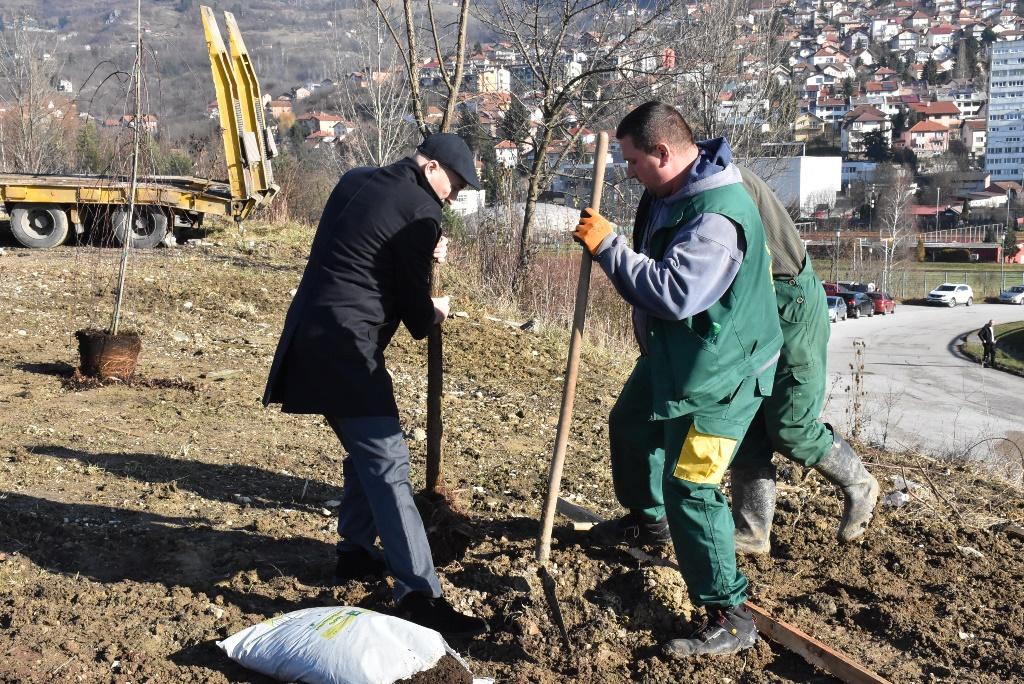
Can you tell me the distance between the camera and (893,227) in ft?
231

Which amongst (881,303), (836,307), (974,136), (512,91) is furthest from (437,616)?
(974,136)

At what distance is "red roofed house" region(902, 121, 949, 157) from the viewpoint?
13925 centimetres

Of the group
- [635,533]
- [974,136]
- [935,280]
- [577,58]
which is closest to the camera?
[635,533]

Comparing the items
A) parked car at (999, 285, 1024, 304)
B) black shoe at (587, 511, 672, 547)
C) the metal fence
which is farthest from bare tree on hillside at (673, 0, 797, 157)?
the metal fence

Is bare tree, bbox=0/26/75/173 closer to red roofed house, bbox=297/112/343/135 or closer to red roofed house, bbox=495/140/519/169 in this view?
red roofed house, bbox=495/140/519/169

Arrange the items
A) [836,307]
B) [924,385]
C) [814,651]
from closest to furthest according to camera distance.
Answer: [814,651]
[924,385]
[836,307]

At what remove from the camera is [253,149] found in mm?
16250

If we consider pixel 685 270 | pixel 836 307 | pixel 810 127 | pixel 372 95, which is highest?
pixel 810 127

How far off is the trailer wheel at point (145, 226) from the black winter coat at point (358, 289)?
12.3 m

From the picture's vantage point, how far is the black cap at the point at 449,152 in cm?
365

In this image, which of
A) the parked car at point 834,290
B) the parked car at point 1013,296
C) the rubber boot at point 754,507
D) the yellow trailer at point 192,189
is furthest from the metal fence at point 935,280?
the rubber boot at point 754,507

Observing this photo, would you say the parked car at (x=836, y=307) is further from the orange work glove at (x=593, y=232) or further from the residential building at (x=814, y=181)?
the orange work glove at (x=593, y=232)

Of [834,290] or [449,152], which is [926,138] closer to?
[834,290]

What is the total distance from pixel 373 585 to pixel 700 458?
1.43m
